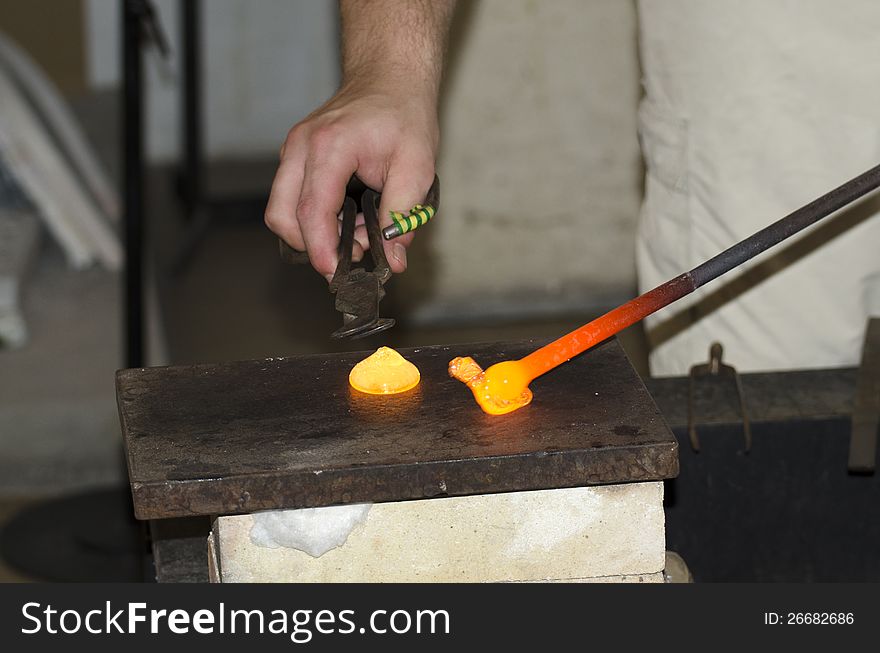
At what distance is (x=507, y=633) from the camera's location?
92 cm

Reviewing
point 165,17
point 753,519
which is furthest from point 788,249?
point 165,17

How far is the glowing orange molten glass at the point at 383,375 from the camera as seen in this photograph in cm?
107

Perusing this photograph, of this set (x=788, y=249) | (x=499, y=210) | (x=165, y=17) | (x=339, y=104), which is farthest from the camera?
(x=165, y=17)

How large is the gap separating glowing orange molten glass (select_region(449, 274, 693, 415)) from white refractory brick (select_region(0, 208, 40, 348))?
2.11 meters

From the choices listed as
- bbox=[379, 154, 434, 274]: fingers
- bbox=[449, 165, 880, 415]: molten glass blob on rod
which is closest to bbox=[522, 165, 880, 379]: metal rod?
bbox=[449, 165, 880, 415]: molten glass blob on rod

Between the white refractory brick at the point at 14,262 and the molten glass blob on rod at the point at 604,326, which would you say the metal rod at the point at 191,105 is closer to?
the white refractory brick at the point at 14,262

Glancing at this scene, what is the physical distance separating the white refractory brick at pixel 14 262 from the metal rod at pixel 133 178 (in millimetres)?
788

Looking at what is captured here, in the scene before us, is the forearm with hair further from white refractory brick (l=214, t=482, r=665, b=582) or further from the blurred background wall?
the blurred background wall

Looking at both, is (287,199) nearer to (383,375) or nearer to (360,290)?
(360,290)

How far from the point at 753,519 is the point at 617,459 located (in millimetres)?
445

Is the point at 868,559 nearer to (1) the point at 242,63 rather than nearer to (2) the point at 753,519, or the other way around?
(2) the point at 753,519

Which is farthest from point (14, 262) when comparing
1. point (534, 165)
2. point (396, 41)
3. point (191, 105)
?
point (396, 41)

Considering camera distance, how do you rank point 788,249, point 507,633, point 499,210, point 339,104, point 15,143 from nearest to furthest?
point 507,633
point 339,104
point 788,249
point 15,143
point 499,210

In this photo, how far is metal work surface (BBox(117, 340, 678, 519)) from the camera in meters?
0.93
